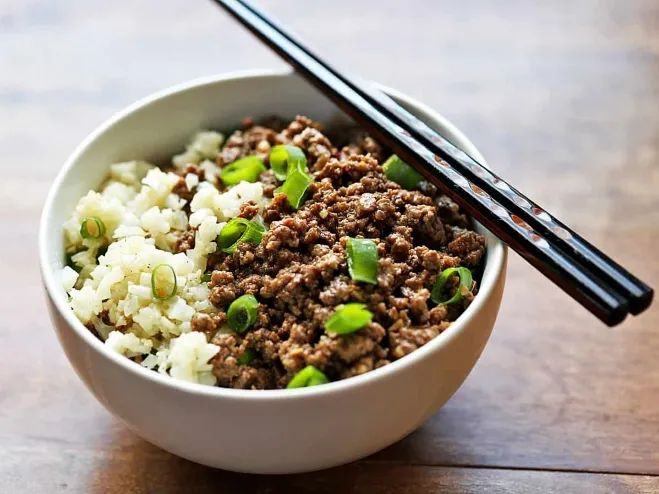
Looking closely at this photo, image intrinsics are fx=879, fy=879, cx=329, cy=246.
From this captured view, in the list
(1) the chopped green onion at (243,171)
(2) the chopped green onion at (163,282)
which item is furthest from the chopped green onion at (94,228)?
(1) the chopped green onion at (243,171)

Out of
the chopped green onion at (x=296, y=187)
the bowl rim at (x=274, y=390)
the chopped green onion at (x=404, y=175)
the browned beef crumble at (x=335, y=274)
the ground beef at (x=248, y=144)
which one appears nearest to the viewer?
the bowl rim at (x=274, y=390)

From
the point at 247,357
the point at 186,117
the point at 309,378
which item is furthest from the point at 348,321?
the point at 186,117

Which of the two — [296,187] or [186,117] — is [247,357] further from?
[186,117]

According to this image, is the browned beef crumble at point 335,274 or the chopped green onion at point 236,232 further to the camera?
the chopped green onion at point 236,232

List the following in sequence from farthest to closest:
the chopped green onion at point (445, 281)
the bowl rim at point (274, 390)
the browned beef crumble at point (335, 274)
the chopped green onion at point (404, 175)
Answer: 1. the chopped green onion at point (404, 175)
2. the chopped green onion at point (445, 281)
3. the browned beef crumble at point (335, 274)
4. the bowl rim at point (274, 390)

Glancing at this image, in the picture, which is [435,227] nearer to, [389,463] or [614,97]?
[389,463]

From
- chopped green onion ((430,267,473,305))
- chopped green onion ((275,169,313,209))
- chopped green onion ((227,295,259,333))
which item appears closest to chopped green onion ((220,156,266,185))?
chopped green onion ((275,169,313,209))

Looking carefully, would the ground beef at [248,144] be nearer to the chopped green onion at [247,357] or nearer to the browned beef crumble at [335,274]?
the browned beef crumble at [335,274]

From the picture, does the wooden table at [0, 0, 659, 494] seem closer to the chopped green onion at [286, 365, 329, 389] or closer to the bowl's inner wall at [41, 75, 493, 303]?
the bowl's inner wall at [41, 75, 493, 303]
